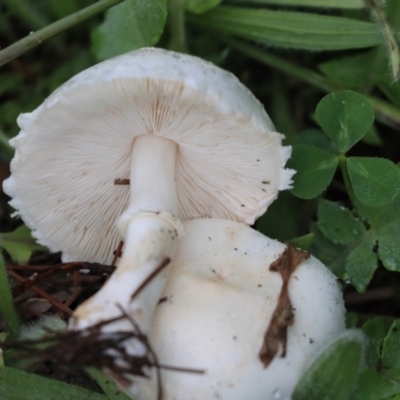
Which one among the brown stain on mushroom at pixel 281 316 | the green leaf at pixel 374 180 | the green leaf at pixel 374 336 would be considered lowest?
the green leaf at pixel 374 336

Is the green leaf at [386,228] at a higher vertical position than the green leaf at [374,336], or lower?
higher

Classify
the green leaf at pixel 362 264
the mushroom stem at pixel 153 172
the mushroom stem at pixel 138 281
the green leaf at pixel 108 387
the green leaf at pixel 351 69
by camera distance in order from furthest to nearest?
1. the green leaf at pixel 351 69
2. the green leaf at pixel 362 264
3. the mushroom stem at pixel 153 172
4. the green leaf at pixel 108 387
5. the mushroom stem at pixel 138 281

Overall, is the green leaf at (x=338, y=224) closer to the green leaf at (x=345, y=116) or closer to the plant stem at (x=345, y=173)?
the plant stem at (x=345, y=173)

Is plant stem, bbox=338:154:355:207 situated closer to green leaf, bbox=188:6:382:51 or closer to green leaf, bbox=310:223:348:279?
green leaf, bbox=310:223:348:279

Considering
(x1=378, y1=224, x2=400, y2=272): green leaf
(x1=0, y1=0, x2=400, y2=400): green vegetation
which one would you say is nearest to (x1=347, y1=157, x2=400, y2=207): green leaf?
(x1=0, y1=0, x2=400, y2=400): green vegetation

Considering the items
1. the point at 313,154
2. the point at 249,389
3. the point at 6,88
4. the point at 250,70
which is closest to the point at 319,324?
the point at 249,389

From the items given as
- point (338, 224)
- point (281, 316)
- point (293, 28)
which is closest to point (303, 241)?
point (338, 224)

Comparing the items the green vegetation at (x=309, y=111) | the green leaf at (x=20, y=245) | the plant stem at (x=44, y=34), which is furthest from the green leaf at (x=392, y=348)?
the plant stem at (x=44, y=34)

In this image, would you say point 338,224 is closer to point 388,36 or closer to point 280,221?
point 280,221
